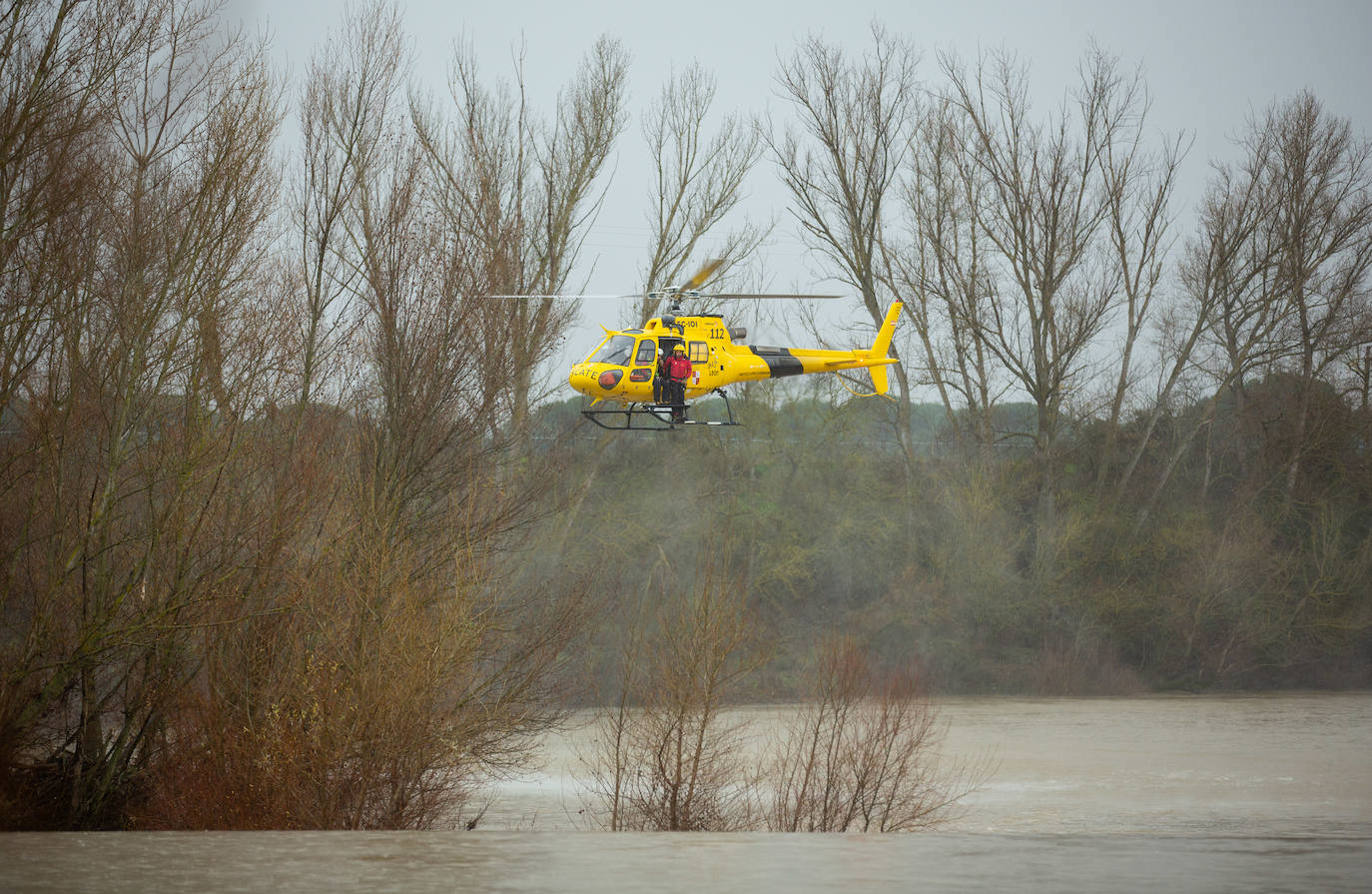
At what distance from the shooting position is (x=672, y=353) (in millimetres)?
16500

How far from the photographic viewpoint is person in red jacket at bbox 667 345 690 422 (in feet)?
53.7

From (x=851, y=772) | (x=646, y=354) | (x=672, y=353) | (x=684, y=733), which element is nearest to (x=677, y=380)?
(x=672, y=353)

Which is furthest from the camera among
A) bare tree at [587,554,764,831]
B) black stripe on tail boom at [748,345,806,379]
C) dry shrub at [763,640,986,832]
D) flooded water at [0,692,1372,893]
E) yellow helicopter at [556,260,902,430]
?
black stripe on tail boom at [748,345,806,379]

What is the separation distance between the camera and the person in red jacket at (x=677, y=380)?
53.7ft

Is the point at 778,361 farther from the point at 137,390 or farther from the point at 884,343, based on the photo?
the point at 137,390

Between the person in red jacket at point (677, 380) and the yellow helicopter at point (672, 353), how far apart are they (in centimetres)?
2

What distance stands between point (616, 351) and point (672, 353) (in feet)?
2.35

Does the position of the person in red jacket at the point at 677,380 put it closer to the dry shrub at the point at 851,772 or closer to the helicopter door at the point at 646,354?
the helicopter door at the point at 646,354

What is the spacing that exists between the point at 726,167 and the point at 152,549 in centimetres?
2447

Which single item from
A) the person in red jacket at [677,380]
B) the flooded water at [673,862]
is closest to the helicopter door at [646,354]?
the person in red jacket at [677,380]

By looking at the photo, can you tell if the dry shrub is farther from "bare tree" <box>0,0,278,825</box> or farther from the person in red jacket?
"bare tree" <box>0,0,278,825</box>

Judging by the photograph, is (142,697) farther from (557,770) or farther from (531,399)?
(557,770)

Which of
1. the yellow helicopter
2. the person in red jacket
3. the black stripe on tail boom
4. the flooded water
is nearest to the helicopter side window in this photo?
the yellow helicopter

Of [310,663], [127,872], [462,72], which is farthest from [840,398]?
[127,872]
